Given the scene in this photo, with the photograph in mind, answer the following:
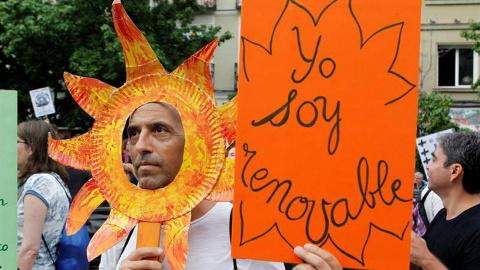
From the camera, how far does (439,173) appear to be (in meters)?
3.08

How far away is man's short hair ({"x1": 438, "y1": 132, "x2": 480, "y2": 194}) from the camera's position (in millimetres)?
2959

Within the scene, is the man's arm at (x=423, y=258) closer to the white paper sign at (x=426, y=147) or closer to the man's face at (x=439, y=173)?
the man's face at (x=439, y=173)

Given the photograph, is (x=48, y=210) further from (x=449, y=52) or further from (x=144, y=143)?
(x=449, y=52)

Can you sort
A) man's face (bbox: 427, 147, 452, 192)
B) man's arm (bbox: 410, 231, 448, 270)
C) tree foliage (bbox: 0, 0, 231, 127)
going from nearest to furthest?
man's arm (bbox: 410, 231, 448, 270) → man's face (bbox: 427, 147, 452, 192) → tree foliage (bbox: 0, 0, 231, 127)

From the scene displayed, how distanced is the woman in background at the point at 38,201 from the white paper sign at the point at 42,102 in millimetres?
5945

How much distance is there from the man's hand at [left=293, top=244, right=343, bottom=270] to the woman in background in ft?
5.96

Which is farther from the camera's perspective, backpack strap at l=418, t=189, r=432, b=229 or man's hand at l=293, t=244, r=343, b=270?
backpack strap at l=418, t=189, r=432, b=229

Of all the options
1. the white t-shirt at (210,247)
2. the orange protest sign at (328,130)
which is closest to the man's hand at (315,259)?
the orange protest sign at (328,130)

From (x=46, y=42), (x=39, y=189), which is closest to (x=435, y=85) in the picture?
(x=46, y=42)

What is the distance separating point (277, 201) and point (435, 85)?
53.8 ft

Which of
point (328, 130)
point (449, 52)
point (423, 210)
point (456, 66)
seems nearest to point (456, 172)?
point (423, 210)

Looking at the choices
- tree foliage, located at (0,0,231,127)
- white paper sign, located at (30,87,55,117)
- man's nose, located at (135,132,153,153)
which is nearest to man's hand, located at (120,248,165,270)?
man's nose, located at (135,132,153,153)

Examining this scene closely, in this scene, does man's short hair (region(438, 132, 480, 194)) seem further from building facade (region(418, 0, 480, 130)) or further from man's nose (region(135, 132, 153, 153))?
building facade (region(418, 0, 480, 130))

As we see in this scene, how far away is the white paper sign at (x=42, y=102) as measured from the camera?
9.11m
